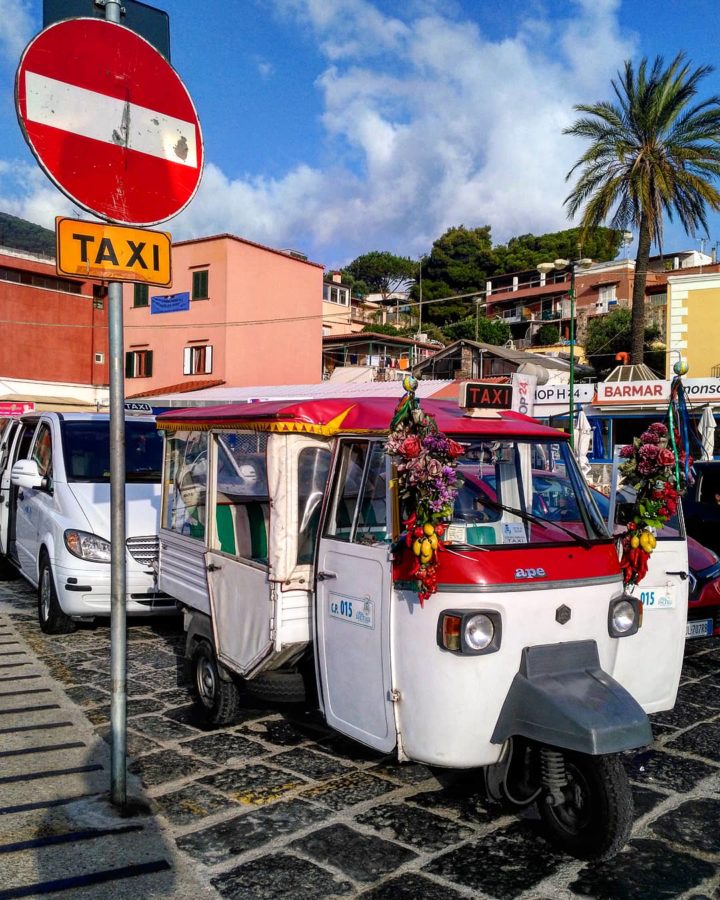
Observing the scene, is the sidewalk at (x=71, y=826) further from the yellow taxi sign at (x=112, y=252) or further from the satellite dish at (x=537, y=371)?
the satellite dish at (x=537, y=371)

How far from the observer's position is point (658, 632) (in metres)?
4.69

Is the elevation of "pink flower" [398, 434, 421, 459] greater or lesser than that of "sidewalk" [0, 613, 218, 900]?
greater

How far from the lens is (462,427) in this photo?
4.23 m

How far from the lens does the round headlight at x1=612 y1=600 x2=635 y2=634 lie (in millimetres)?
4070

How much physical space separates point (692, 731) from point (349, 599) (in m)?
2.73

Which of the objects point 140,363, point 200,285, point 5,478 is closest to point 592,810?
point 5,478

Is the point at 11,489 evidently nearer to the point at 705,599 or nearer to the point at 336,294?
the point at 705,599

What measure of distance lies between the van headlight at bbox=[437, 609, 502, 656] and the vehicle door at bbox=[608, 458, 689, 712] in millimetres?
934

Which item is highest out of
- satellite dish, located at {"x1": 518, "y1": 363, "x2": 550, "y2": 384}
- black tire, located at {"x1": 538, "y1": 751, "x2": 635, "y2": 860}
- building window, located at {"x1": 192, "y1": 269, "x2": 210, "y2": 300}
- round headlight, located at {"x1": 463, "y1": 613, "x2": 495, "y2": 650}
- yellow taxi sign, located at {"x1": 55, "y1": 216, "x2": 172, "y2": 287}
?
building window, located at {"x1": 192, "y1": 269, "x2": 210, "y2": 300}

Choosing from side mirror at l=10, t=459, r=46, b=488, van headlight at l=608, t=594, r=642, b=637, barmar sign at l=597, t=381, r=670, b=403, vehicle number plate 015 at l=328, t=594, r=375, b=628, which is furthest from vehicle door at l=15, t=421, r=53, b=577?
barmar sign at l=597, t=381, r=670, b=403

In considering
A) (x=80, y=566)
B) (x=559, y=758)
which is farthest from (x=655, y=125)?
(x=559, y=758)

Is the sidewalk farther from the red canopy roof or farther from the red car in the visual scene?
the red car

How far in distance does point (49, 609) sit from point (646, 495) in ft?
18.4

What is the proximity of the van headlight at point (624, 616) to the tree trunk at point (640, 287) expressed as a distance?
22.7 metres
